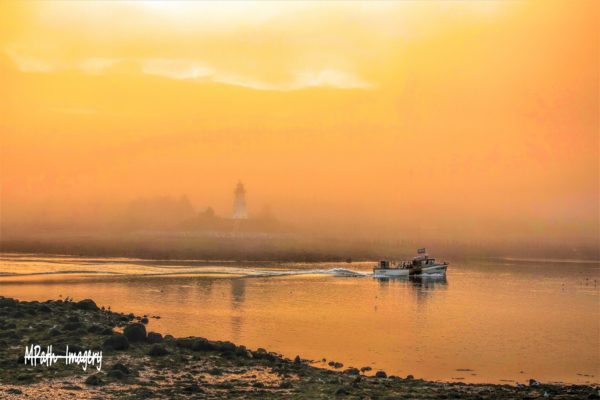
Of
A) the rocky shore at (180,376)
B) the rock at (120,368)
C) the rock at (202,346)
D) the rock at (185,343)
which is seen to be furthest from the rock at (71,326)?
the rock at (120,368)

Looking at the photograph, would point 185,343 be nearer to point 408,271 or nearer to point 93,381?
point 93,381

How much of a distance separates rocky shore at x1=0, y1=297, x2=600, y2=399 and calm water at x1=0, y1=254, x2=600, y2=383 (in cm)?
676

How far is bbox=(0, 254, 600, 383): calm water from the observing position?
43.9 m

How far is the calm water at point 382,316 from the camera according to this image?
43906 millimetres

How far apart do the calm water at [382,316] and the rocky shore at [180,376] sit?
676 cm

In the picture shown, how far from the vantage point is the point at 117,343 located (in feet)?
119

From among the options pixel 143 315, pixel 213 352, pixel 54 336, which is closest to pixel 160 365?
pixel 213 352

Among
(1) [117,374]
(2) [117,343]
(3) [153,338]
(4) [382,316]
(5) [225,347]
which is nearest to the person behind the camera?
(1) [117,374]

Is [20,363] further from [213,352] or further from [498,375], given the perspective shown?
[498,375]

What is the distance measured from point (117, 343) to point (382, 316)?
40567mm

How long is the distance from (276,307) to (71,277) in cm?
5576

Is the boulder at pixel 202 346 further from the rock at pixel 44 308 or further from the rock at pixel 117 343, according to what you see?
the rock at pixel 44 308

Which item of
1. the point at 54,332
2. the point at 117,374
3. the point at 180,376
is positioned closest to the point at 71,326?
the point at 54,332

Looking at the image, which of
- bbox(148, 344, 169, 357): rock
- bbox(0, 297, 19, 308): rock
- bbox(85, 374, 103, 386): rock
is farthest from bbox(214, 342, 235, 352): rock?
bbox(0, 297, 19, 308): rock
